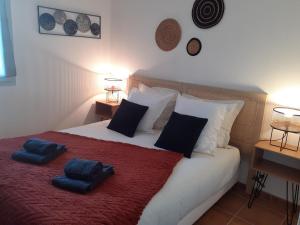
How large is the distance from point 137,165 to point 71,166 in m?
0.51

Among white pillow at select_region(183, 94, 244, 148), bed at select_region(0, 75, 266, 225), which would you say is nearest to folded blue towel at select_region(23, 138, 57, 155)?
bed at select_region(0, 75, 266, 225)

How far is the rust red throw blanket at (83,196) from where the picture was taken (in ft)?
4.43

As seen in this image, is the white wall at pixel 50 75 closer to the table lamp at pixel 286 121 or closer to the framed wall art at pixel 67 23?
the framed wall art at pixel 67 23

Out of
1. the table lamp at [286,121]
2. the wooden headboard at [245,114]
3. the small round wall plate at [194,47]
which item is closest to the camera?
the table lamp at [286,121]

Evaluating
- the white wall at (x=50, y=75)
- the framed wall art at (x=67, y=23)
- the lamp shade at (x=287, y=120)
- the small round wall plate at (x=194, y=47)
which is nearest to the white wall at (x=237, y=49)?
the small round wall plate at (x=194, y=47)

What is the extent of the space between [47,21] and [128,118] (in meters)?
1.52

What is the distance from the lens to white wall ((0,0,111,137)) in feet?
9.51

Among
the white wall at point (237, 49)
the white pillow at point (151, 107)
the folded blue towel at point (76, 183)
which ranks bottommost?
the folded blue towel at point (76, 183)

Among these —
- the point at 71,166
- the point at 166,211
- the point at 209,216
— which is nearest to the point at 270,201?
the point at 209,216

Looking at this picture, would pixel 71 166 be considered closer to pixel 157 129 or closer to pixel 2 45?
pixel 157 129

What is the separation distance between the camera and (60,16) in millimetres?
3139

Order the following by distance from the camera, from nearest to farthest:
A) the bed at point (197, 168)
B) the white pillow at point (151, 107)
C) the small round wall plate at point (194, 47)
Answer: the bed at point (197, 168) < the white pillow at point (151, 107) < the small round wall plate at point (194, 47)

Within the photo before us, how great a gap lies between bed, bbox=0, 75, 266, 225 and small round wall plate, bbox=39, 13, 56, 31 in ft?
4.22

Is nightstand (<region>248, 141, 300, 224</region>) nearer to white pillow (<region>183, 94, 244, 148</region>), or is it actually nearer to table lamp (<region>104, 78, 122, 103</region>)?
white pillow (<region>183, 94, 244, 148</region>)
